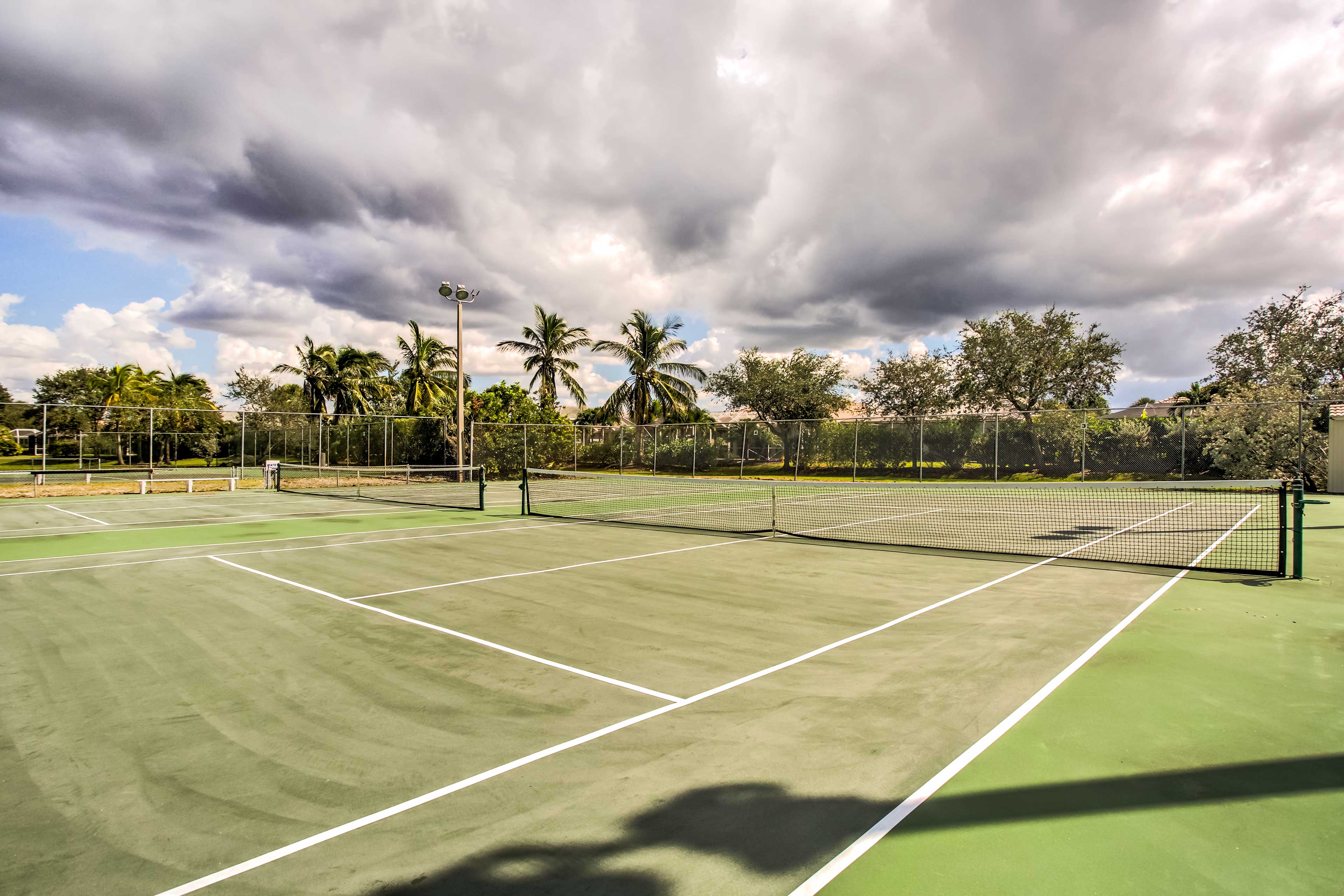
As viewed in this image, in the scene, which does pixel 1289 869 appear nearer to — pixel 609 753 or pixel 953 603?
pixel 609 753

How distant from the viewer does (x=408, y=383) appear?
1673 inches

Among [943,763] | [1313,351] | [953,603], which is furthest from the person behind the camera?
[1313,351]

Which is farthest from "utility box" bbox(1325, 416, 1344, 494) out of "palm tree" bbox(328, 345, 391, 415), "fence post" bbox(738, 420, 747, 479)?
"palm tree" bbox(328, 345, 391, 415)

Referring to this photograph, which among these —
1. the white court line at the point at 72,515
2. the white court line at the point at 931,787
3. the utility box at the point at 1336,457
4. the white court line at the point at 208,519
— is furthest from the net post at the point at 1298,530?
the white court line at the point at 72,515

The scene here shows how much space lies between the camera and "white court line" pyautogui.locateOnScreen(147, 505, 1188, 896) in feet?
9.38

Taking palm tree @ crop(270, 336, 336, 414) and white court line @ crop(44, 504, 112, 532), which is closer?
white court line @ crop(44, 504, 112, 532)

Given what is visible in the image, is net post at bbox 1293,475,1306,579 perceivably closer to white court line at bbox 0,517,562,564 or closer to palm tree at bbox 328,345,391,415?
white court line at bbox 0,517,562,564

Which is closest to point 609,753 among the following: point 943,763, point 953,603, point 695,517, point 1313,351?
point 943,763

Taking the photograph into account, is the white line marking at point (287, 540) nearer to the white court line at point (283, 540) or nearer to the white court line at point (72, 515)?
the white court line at point (283, 540)

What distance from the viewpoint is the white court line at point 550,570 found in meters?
8.47

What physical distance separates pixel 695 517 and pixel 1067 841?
14578 millimetres

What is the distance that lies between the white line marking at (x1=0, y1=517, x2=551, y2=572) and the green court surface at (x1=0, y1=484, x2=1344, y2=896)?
2.71 metres

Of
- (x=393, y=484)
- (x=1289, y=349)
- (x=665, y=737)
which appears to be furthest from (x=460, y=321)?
(x=1289, y=349)

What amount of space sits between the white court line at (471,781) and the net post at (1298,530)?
6956 mm
